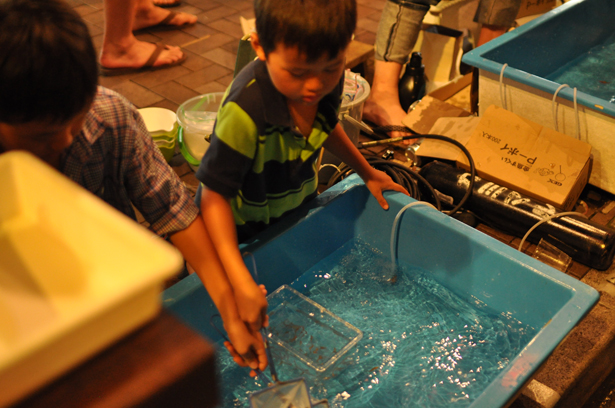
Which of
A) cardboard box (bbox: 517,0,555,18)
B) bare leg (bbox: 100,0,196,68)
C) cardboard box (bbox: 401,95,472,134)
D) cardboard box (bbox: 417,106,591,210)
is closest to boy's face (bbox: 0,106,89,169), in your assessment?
cardboard box (bbox: 417,106,591,210)

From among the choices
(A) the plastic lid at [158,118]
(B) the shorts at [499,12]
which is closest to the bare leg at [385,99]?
(B) the shorts at [499,12]

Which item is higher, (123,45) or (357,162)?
(357,162)

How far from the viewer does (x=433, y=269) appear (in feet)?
4.84

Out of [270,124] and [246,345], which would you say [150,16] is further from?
[246,345]

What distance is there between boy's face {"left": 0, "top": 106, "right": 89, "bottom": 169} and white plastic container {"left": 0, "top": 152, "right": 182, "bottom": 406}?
0.65 ft

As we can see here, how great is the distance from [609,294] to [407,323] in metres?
0.85

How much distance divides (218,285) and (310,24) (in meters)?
0.52

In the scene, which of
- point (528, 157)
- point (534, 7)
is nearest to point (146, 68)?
point (528, 157)

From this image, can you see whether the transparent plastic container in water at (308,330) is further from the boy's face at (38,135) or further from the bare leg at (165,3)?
the bare leg at (165,3)

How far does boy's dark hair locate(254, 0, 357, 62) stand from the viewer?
90 cm

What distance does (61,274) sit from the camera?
1.22 feet

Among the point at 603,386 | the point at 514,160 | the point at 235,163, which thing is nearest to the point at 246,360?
the point at 235,163

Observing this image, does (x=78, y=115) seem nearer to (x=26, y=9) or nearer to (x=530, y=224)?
(x=26, y=9)

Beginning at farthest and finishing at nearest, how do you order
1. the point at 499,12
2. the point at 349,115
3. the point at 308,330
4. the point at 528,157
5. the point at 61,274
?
the point at 499,12 → the point at 349,115 → the point at 528,157 → the point at 308,330 → the point at 61,274
